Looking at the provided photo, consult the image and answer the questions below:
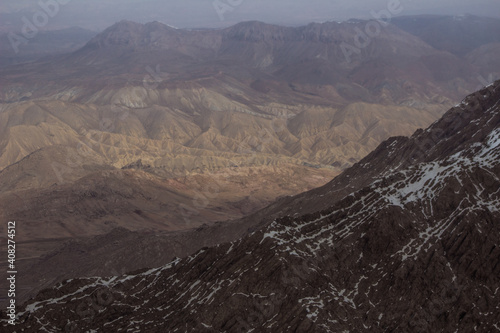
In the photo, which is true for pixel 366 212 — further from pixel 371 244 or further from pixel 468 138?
pixel 468 138

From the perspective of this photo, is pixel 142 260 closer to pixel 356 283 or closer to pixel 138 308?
pixel 138 308

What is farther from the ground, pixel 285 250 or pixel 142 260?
pixel 285 250

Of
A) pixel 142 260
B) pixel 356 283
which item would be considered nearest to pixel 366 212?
pixel 356 283

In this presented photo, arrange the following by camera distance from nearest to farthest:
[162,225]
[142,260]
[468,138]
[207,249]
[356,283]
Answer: [356,283], [207,249], [468,138], [142,260], [162,225]

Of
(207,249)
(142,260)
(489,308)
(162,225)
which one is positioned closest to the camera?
(489,308)

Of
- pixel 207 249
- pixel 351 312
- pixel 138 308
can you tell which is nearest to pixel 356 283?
pixel 351 312

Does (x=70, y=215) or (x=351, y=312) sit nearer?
(x=351, y=312)
